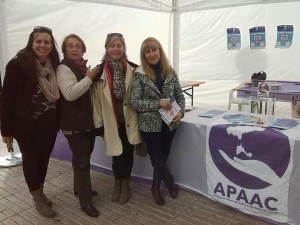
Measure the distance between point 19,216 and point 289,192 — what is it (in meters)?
1.98

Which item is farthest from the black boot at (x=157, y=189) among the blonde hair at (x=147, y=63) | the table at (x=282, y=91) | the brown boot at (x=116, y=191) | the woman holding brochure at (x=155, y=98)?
the table at (x=282, y=91)

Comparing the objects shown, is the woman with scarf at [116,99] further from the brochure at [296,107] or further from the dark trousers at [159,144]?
the brochure at [296,107]

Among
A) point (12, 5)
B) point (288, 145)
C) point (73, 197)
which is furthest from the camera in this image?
point (12, 5)

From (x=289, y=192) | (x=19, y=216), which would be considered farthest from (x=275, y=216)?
(x=19, y=216)

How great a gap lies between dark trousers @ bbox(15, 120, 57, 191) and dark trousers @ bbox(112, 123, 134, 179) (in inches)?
20.1

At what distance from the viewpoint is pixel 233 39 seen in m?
5.21

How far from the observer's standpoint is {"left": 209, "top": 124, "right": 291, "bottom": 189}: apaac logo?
200cm

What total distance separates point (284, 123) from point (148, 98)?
1.04m

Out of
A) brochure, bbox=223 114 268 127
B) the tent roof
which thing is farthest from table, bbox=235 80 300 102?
the tent roof

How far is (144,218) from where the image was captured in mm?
2207

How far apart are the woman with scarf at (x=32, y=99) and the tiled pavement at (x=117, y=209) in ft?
1.21

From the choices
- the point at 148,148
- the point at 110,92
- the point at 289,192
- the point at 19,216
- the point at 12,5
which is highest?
the point at 12,5

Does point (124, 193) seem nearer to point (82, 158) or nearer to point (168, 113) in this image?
point (82, 158)

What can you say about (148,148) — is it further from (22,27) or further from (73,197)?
(22,27)
